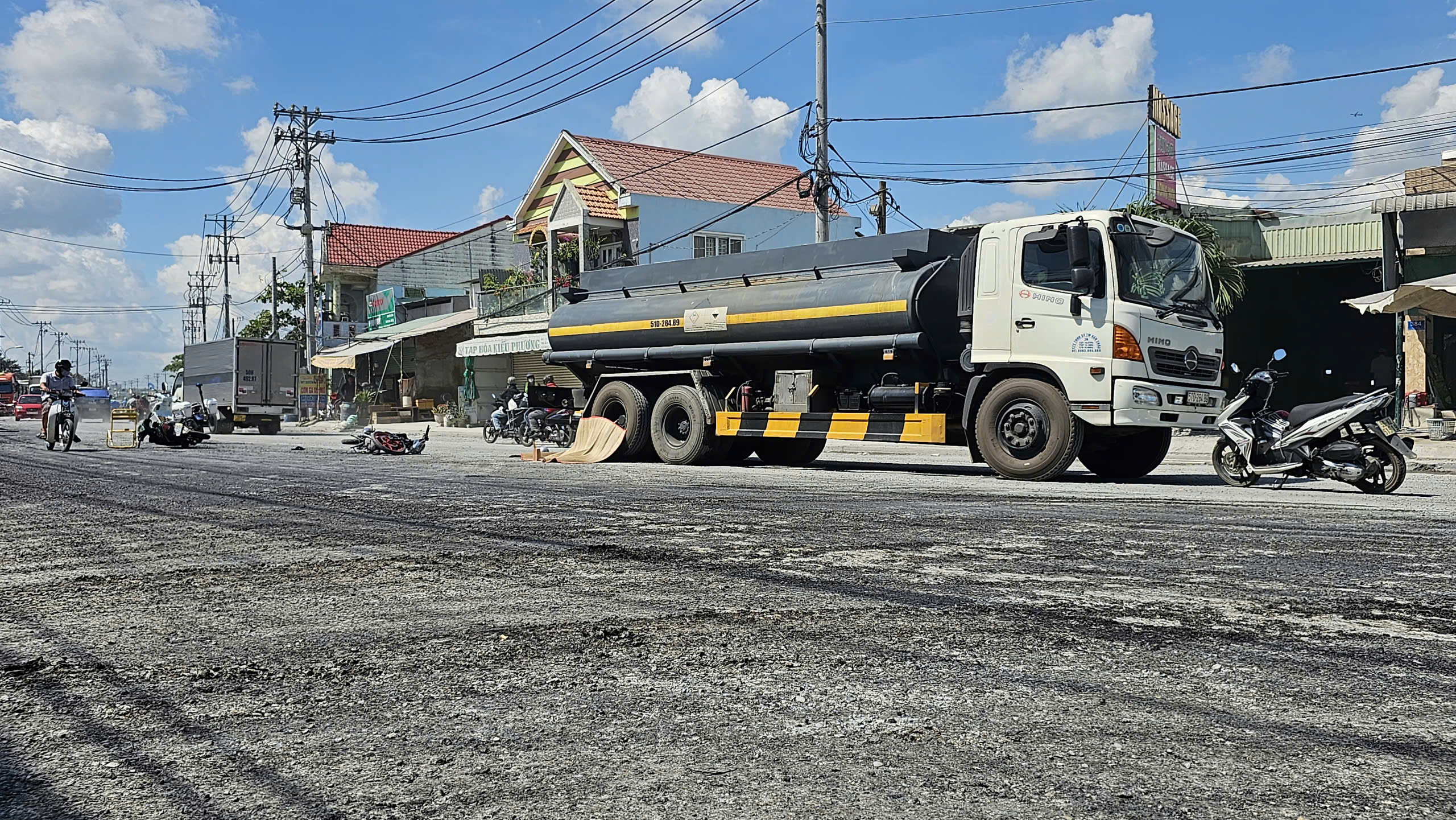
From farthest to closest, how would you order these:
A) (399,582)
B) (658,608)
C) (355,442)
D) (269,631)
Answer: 1. (355,442)
2. (399,582)
3. (658,608)
4. (269,631)

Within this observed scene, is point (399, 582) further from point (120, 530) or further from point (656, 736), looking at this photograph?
point (120, 530)

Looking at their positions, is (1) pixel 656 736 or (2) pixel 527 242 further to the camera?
(2) pixel 527 242

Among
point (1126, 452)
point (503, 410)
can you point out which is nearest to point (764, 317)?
point (1126, 452)

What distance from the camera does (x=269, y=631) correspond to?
456 centimetres

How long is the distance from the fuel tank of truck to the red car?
5169 centimetres

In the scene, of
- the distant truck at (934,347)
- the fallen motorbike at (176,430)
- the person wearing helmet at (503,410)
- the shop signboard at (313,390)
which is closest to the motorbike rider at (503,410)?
the person wearing helmet at (503,410)

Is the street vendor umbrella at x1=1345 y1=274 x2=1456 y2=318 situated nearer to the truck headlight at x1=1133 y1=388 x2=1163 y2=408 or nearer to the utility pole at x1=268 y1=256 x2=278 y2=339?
the truck headlight at x1=1133 y1=388 x2=1163 y2=408

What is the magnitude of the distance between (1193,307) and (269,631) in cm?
1061

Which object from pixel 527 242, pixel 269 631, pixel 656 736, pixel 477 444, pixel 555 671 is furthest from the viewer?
pixel 527 242

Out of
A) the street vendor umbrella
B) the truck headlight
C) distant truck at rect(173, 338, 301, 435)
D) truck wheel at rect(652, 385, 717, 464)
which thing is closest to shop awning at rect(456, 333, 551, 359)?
distant truck at rect(173, 338, 301, 435)

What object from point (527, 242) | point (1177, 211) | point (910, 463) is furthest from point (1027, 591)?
point (527, 242)

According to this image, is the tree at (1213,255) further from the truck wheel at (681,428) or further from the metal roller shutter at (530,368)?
the metal roller shutter at (530,368)

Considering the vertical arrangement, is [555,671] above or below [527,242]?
below

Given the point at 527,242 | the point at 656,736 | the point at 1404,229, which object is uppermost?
the point at 527,242
